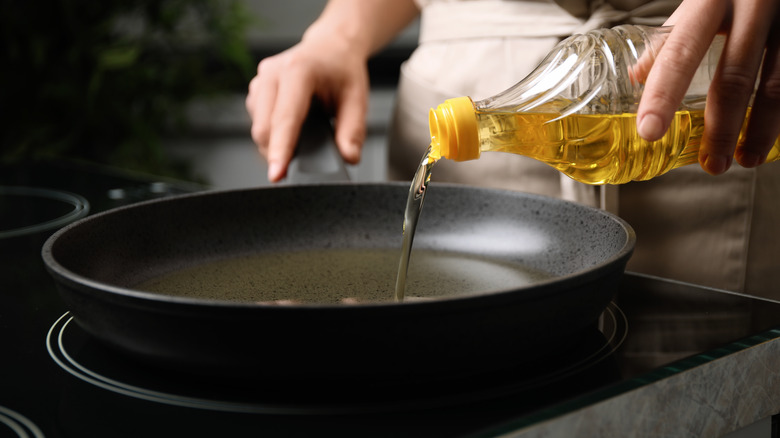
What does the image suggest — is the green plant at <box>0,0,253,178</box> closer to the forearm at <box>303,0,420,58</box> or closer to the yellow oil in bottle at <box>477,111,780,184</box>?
the forearm at <box>303,0,420,58</box>

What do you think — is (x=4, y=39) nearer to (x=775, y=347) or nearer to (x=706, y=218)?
(x=706, y=218)

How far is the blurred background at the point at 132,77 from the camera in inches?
78.0

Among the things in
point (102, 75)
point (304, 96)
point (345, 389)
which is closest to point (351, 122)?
point (304, 96)

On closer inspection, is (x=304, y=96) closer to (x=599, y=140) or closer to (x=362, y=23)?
(x=362, y=23)

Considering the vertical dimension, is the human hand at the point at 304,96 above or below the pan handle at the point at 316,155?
above

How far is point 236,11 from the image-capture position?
2.21 metres

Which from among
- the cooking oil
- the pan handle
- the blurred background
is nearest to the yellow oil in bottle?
the cooking oil

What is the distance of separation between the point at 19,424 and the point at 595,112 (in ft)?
1.35

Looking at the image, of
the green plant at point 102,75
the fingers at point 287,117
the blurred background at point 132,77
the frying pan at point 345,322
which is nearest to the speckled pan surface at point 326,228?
the frying pan at point 345,322

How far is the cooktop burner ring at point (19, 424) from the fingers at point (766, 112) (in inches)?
18.7

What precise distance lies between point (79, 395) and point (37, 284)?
249mm

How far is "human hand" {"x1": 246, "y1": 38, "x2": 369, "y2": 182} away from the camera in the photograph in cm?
83

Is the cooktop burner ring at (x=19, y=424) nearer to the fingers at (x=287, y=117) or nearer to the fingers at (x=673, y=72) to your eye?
the fingers at (x=673, y=72)

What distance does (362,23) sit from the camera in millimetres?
1008
